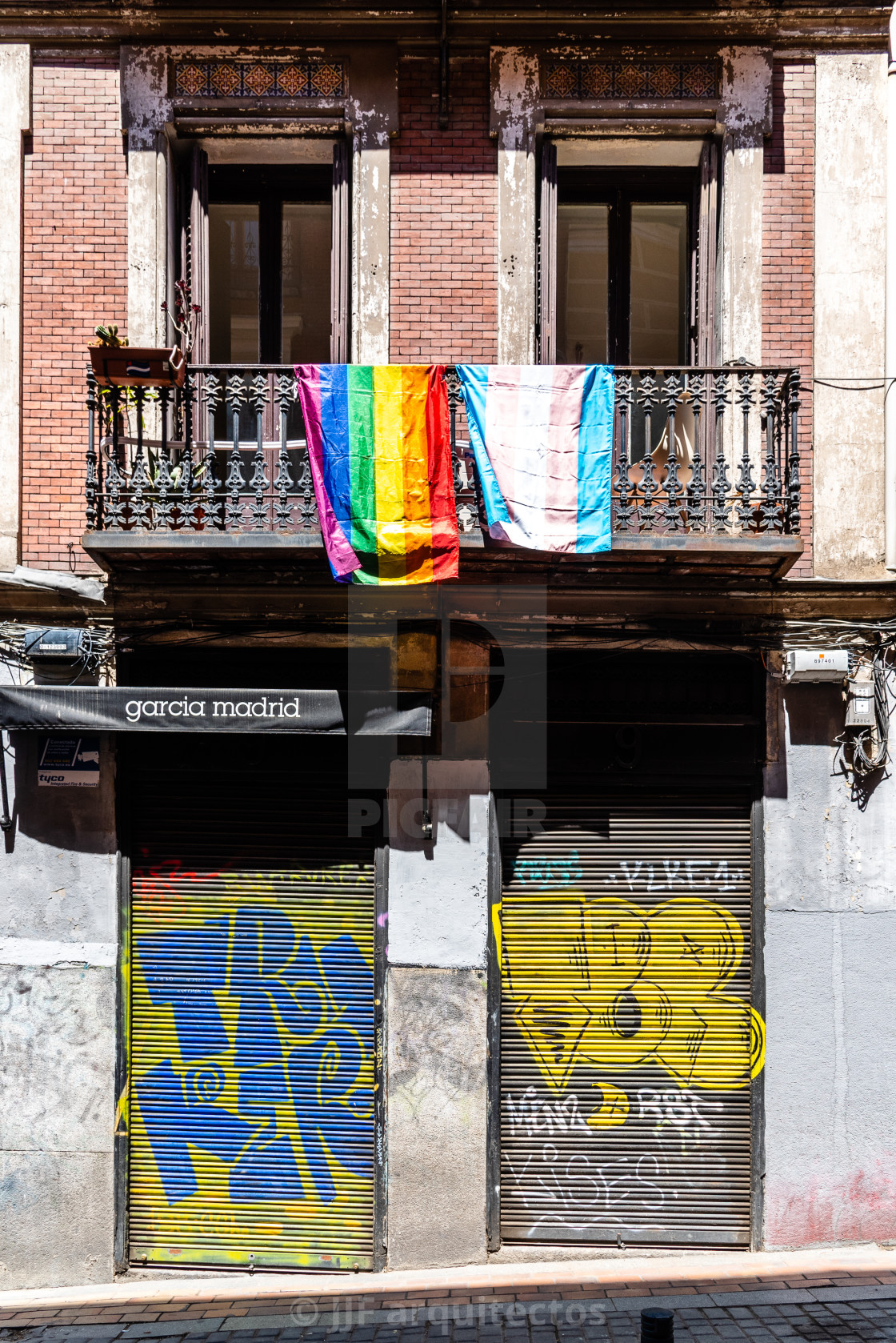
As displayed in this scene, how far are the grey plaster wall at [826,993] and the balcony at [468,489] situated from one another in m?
1.48

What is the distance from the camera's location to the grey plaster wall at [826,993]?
701 centimetres

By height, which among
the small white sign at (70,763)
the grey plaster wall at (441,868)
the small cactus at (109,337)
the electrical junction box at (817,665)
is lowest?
the grey plaster wall at (441,868)

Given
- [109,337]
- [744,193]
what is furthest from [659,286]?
[109,337]

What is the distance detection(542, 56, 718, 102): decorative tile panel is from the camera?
737 cm

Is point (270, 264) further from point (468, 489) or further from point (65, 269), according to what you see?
point (468, 489)

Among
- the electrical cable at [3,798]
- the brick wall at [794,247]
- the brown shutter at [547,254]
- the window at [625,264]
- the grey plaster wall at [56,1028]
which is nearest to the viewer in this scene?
the grey plaster wall at [56,1028]

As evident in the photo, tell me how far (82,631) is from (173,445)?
5.19 feet

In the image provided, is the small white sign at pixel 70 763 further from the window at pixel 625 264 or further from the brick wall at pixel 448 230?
the window at pixel 625 264

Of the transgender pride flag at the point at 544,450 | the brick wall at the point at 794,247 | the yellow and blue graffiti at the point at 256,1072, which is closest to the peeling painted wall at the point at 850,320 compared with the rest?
the brick wall at the point at 794,247

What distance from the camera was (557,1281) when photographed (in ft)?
22.0

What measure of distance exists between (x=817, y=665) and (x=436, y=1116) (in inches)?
173

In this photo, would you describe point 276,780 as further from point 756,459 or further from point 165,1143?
point 756,459

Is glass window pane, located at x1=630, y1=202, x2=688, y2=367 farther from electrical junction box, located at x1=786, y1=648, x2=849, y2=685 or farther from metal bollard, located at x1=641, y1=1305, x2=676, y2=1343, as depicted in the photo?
metal bollard, located at x1=641, y1=1305, x2=676, y2=1343

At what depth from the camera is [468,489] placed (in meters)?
6.82
